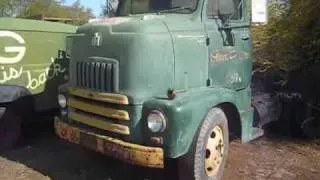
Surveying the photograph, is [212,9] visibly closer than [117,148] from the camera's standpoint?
No

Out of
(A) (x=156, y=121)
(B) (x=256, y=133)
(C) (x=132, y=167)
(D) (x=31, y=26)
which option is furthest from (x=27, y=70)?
(B) (x=256, y=133)

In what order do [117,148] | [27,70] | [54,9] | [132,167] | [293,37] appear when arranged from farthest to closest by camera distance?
[54,9] < [293,37] < [27,70] < [132,167] < [117,148]

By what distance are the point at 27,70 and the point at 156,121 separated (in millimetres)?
3157

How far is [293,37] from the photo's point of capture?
8.81m

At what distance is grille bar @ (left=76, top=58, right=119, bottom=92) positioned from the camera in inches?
226

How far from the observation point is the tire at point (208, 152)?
18.8 ft

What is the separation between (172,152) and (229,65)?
183 centimetres

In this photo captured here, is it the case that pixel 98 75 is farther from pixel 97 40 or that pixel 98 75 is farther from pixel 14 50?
pixel 14 50

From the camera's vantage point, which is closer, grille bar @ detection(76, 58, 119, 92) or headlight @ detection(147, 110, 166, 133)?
headlight @ detection(147, 110, 166, 133)

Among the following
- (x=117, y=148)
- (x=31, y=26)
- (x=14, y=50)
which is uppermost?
(x=31, y=26)

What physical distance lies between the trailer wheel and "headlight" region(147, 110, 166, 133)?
3148mm

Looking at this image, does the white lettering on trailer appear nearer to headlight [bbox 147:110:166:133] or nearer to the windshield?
the windshield

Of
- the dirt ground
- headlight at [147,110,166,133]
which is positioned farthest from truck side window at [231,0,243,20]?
headlight at [147,110,166,133]

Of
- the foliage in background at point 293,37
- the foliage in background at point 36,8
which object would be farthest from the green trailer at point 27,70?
the foliage in background at point 36,8
